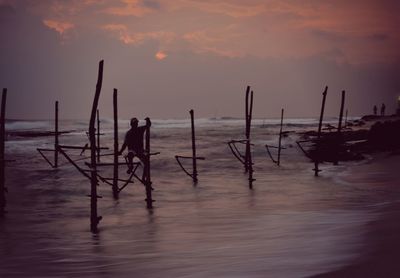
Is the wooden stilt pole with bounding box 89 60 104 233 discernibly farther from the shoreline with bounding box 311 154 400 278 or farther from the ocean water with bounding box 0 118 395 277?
the shoreline with bounding box 311 154 400 278

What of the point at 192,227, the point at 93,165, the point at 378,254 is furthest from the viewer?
the point at 192,227

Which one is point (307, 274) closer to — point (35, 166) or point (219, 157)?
point (35, 166)

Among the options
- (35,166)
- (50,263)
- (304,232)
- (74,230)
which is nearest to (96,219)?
(74,230)

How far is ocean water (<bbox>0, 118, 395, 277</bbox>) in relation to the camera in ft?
26.6

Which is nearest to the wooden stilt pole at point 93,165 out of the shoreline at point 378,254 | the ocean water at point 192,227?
the ocean water at point 192,227

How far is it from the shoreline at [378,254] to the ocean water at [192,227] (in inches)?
9.0

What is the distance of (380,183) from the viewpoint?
1950cm

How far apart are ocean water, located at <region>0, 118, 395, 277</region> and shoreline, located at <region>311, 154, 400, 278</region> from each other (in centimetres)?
23

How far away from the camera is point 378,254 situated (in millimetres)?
7535

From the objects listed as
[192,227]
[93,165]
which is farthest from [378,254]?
[93,165]

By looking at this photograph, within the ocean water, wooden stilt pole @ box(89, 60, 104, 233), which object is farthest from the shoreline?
wooden stilt pole @ box(89, 60, 104, 233)

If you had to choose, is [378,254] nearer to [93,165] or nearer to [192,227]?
[192,227]

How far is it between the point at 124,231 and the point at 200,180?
11907mm

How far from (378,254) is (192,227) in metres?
5.31
